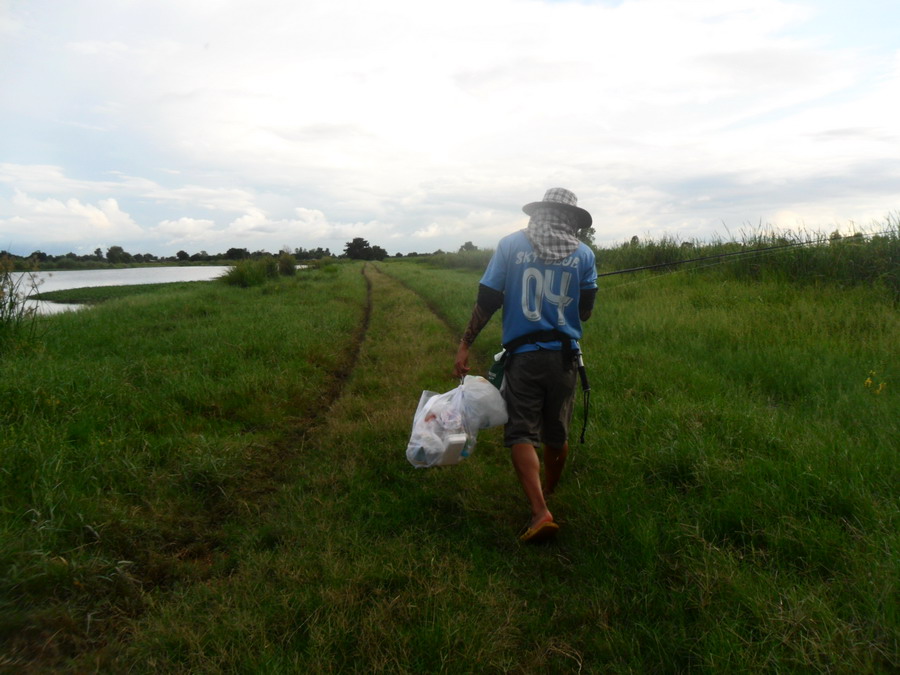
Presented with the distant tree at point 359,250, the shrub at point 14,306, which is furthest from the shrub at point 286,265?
the distant tree at point 359,250

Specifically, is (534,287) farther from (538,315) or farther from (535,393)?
(535,393)

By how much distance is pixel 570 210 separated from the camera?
3039mm

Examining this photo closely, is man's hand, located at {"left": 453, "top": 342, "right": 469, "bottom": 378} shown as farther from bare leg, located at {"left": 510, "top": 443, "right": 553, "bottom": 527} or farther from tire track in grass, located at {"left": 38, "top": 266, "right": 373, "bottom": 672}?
tire track in grass, located at {"left": 38, "top": 266, "right": 373, "bottom": 672}

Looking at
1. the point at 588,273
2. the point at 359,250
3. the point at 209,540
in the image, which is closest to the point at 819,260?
the point at 588,273

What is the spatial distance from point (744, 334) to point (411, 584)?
506 cm

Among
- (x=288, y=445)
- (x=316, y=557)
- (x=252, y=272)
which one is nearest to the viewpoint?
(x=316, y=557)

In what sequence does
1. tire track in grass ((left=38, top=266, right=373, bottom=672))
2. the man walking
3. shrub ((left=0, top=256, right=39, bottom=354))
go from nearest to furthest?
tire track in grass ((left=38, top=266, right=373, bottom=672))
the man walking
shrub ((left=0, top=256, right=39, bottom=354))

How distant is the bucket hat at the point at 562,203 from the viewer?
3016 mm

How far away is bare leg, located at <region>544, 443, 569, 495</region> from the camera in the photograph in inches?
128

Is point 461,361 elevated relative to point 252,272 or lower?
lower

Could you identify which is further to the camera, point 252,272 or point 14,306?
point 252,272

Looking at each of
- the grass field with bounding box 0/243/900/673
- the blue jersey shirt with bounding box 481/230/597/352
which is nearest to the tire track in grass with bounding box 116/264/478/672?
the grass field with bounding box 0/243/900/673

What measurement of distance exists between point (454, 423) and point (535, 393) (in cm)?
52

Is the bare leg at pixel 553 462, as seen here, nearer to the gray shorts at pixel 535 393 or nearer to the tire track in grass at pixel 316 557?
the gray shorts at pixel 535 393
